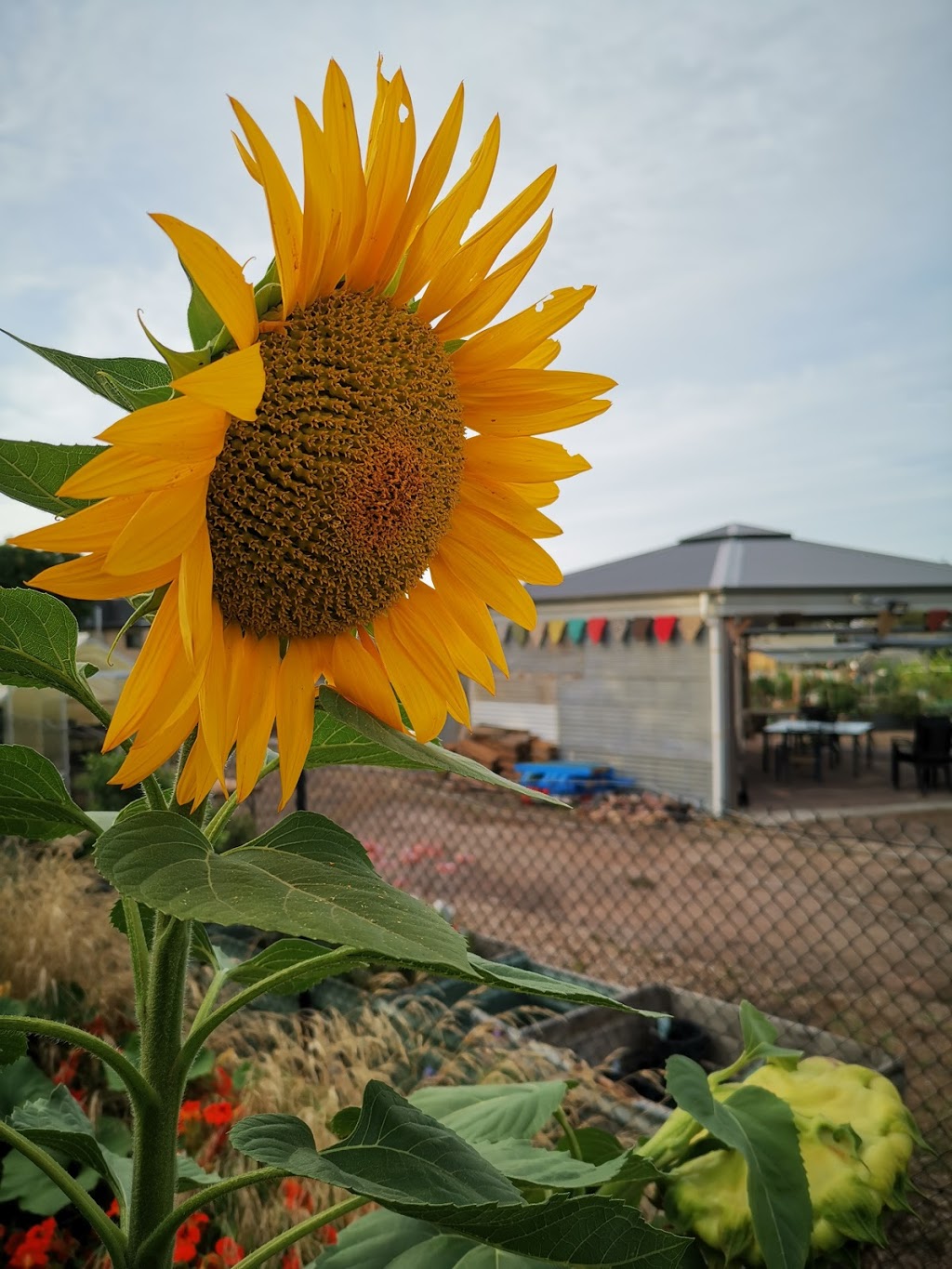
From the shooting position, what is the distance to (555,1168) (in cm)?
113

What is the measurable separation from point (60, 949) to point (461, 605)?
3.60 metres

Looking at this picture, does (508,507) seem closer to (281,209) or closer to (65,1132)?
(281,209)

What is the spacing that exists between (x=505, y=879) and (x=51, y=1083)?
7.21 meters

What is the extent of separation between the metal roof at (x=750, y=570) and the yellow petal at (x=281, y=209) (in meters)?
13.6

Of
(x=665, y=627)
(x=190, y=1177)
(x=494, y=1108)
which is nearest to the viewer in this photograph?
(x=190, y=1177)

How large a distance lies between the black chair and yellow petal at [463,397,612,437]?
16.0 metres

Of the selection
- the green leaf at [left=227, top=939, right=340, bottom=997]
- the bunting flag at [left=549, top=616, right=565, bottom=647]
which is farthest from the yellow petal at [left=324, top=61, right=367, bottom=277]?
the bunting flag at [left=549, top=616, right=565, bottom=647]

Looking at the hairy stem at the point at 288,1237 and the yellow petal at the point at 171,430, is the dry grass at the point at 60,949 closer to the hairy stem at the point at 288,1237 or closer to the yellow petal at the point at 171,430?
the hairy stem at the point at 288,1237

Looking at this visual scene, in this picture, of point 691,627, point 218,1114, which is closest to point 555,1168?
point 218,1114

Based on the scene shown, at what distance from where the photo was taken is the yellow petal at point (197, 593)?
0.61m

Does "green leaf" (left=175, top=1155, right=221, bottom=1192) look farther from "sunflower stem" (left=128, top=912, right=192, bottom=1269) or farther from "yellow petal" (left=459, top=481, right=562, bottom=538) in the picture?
"yellow petal" (left=459, top=481, right=562, bottom=538)

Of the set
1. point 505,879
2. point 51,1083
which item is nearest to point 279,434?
point 51,1083

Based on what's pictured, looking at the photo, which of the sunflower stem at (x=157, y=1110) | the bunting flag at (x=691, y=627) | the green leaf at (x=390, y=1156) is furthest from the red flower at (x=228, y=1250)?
the bunting flag at (x=691, y=627)

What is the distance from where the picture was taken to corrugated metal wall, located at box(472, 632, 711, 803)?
48.9 ft
